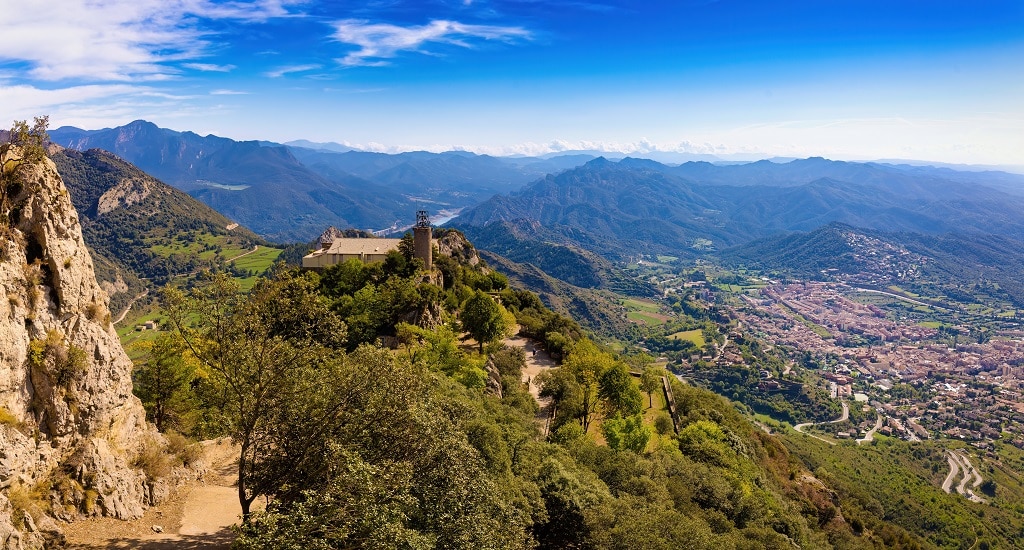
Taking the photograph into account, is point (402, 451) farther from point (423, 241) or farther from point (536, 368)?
point (423, 241)

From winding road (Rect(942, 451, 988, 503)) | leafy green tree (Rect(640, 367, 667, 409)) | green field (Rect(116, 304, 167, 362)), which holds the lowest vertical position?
winding road (Rect(942, 451, 988, 503))

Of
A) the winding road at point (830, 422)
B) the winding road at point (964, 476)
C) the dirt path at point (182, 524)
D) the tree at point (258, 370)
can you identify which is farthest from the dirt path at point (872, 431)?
the tree at point (258, 370)

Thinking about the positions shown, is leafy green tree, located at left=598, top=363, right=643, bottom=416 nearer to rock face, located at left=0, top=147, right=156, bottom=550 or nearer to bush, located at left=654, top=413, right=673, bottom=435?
bush, located at left=654, top=413, right=673, bottom=435

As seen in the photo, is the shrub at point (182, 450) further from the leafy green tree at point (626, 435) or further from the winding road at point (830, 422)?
the winding road at point (830, 422)

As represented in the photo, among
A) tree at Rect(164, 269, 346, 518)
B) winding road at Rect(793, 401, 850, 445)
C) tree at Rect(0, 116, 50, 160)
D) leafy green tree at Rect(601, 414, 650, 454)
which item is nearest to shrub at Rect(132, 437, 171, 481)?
tree at Rect(164, 269, 346, 518)

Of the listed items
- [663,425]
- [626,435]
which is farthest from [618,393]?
[663,425]
